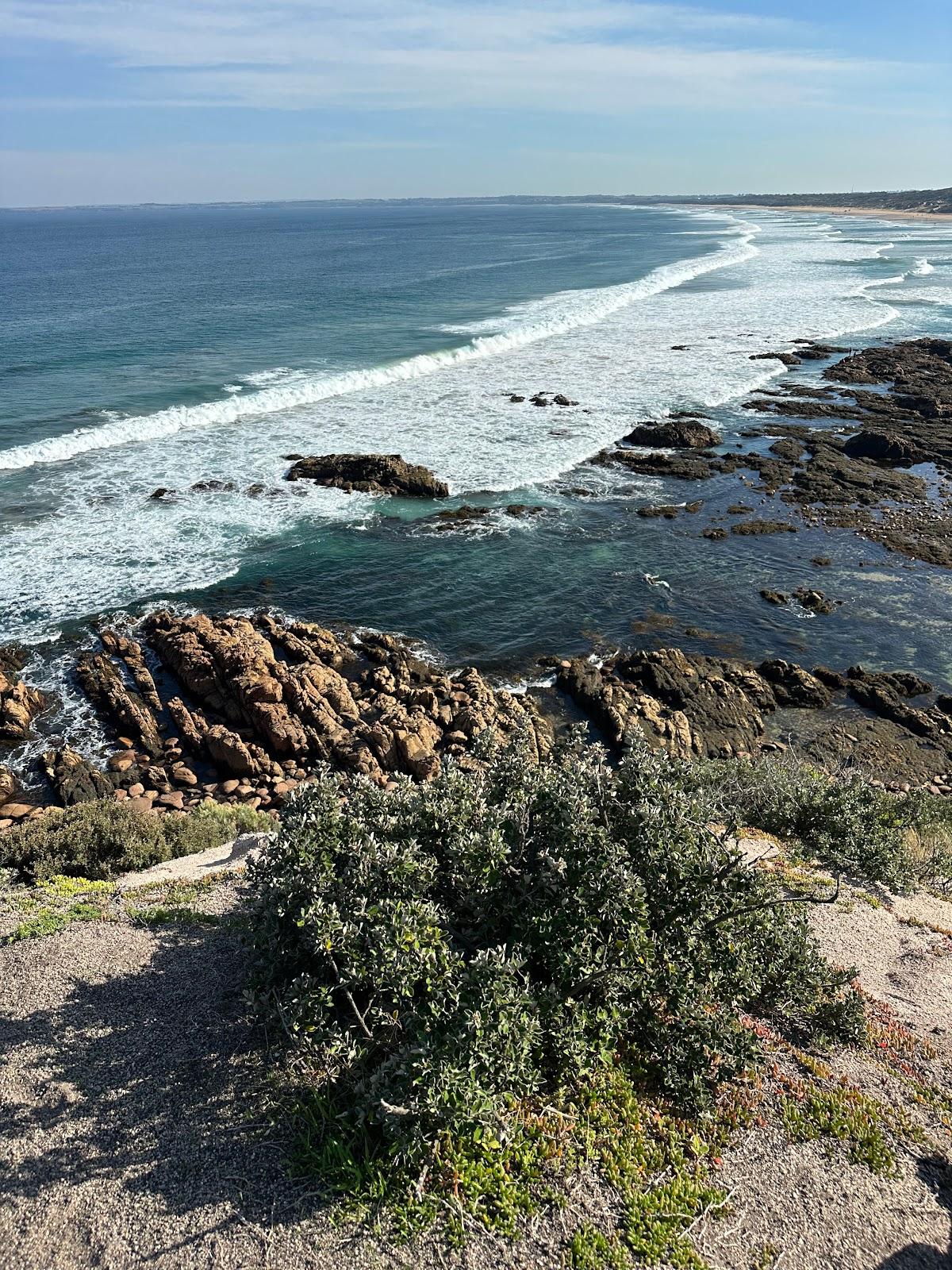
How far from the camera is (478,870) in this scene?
313 inches

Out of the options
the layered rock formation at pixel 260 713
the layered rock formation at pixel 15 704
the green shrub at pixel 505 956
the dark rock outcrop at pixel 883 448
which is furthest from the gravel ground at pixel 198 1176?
the dark rock outcrop at pixel 883 448

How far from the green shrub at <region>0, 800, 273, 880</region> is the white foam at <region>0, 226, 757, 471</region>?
25036 millimetres

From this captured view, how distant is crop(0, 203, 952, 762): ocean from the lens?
2353 centimetres

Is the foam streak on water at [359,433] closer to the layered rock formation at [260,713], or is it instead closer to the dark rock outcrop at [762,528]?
the layered rock formation at [260,713]

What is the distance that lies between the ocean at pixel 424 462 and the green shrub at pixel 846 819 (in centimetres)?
753

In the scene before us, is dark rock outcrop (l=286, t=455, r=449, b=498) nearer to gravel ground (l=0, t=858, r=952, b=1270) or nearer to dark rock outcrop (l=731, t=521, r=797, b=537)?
dark rock outcrop (l=731, t=521, r=797, b=537)

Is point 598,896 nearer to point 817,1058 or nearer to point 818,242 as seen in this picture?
point 817,1058

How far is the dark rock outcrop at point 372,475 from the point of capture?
31984 mm

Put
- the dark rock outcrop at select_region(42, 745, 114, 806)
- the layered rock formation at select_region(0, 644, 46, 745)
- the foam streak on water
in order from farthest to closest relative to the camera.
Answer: the foam streak on water, the layered rock formation at select_region(0, 644, 46, 745), the dark rock outcrop at select_region(42, 745, 114, 806)

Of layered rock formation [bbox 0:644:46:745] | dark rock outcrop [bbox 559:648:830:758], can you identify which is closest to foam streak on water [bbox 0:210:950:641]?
layered rock formation [bbox 0:644:46:745]

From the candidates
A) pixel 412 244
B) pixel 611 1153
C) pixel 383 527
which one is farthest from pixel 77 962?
pixel 412 244

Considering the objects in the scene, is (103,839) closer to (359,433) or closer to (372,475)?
(372,475)

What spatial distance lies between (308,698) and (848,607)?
16.5m

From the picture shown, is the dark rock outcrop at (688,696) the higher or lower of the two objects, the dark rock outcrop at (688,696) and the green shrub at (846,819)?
the lower
